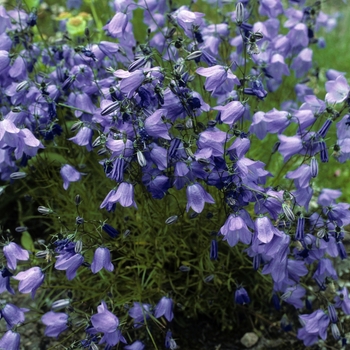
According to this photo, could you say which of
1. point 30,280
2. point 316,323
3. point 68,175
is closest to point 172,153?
point 68,175

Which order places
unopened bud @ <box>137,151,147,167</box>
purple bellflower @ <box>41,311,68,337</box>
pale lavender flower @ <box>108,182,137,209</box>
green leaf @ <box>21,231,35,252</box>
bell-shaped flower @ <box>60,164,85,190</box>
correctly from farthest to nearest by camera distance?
green leaf @ <box>21,231,35,252</box>
bell-shaped flower @ <box>60,164,85,190</box>
purple bellflower @ <box>41,311,68,337</box>
pale lavender flower @ <box>108,182,137,209</box>
unopened bud @ <box>137,151,147,167</box>

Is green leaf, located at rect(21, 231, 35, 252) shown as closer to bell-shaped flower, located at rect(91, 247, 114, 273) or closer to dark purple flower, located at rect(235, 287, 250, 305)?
bell-shaped flower, located at rect(91, 247, 114, 273)

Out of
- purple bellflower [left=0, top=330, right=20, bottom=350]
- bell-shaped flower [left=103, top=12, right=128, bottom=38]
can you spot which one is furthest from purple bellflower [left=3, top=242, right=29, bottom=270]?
bell-shaped flower [left=103, top=12, right=128, bottom=38]

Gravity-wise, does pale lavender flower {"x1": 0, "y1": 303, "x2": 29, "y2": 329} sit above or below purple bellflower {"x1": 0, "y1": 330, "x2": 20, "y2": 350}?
above

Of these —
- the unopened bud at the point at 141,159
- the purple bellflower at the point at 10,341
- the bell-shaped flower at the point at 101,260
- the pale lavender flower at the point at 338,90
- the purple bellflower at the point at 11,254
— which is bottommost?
the purple bellflower at the point at 10,341

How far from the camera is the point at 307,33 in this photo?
3113mm

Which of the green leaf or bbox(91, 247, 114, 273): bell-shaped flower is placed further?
the green leaf

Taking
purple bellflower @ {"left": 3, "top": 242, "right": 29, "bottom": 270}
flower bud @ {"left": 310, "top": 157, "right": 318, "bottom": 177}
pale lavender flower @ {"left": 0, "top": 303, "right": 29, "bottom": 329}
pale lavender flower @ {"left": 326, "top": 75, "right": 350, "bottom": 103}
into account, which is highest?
pale lavender flower @ {"left": 326, "top": 75, "right": 350, "bottom": 103}

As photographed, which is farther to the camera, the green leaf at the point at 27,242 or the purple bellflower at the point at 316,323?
the green leaf at the point at 27,242

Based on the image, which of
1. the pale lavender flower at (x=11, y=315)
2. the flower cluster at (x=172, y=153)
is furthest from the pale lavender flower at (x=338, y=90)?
the pale lavender flower at (x=11, y=315)

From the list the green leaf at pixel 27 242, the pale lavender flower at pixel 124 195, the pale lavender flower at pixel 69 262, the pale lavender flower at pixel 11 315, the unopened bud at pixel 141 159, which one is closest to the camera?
the unopened bud at pixel 141 159

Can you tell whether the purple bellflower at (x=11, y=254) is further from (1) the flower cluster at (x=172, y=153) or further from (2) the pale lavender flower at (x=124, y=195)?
A: (2) the pale lavender flower at (x=124, y=195)

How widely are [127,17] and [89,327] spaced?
57.7 inches

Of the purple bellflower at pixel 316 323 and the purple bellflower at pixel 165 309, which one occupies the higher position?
the purple bellflower at pixel 165 309
